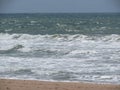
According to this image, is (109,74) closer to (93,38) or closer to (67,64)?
(67,64)

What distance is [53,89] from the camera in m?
6.32

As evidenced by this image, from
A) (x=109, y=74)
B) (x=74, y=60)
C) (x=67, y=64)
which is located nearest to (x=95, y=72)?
(x=109, y=74)

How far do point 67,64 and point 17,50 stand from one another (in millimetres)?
4845

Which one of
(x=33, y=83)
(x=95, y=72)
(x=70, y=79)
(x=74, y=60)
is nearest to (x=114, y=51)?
(x=74, y=60)

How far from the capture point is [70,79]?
8172 mm

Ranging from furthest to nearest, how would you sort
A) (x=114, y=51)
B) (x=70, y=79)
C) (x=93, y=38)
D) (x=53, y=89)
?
(x=93, y=38) < (x=114, y=51) < (x=70, y=79) < (x=53, y=89)

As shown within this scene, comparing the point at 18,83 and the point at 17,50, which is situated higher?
the point at 18,83

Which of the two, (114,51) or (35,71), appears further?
(114,51)

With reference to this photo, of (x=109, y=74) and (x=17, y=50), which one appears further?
(x=17, y=50)

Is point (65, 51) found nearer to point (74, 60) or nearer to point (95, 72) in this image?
point (74, 60)

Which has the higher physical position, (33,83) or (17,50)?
(33,83)

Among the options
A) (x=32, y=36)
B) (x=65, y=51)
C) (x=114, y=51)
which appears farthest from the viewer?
(x=32, y=36)

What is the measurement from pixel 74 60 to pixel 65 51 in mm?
2184

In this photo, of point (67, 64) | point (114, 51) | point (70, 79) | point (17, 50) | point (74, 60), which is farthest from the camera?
point (17, 50)
